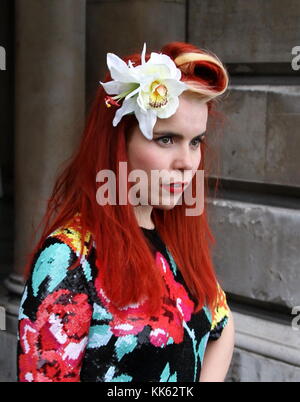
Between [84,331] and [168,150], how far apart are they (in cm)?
49

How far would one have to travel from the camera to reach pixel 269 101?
175 inches

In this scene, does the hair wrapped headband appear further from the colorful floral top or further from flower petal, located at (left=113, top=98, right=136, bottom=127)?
the colorful floral top

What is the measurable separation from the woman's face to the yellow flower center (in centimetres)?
5

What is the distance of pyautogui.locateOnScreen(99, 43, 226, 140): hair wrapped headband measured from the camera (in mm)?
2127

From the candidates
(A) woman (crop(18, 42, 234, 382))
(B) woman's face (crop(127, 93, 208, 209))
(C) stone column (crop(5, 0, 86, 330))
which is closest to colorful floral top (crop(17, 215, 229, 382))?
(A) woman (crop(18, 42, 234, 382))

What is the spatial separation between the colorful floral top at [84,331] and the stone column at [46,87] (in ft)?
9.63

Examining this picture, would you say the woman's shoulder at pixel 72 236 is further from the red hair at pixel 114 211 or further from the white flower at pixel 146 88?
the white flower at pixel 146 88

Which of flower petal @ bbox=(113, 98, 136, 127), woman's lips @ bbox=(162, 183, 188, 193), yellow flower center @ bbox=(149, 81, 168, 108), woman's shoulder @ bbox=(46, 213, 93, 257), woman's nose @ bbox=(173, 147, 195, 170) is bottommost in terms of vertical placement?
woman's shoulder @ bbox=(46, 213, 93, 257)

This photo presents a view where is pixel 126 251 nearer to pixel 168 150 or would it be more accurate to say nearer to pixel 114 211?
pixel 114 211

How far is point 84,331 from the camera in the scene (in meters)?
2.02

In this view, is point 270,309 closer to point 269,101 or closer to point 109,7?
point 269,101

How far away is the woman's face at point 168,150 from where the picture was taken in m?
2.15

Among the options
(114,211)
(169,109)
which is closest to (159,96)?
(169,109)

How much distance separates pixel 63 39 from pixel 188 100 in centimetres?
298
